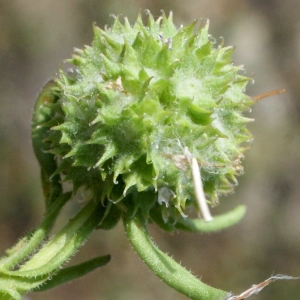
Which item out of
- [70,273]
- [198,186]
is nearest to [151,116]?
[198,186]

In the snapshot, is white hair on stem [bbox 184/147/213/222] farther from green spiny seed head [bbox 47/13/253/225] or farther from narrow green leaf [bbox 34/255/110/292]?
narrow green leaf [bbox 34/255/110/292]

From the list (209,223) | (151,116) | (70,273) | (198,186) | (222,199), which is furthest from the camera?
(222,199)

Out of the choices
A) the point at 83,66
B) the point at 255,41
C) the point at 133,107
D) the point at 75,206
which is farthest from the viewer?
the point at 255,41

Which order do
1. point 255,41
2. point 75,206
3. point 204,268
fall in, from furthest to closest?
1. point 255,41
2. point 204,268
3. point 75,206

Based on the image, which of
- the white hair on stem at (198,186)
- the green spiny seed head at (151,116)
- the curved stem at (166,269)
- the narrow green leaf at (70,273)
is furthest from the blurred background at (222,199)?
the white hair on stem at (198,186)

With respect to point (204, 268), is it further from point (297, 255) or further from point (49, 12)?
point (49, 12)

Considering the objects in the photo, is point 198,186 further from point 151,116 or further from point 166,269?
point 166,269

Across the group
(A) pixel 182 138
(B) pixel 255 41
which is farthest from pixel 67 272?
(B) pixel 255 41
